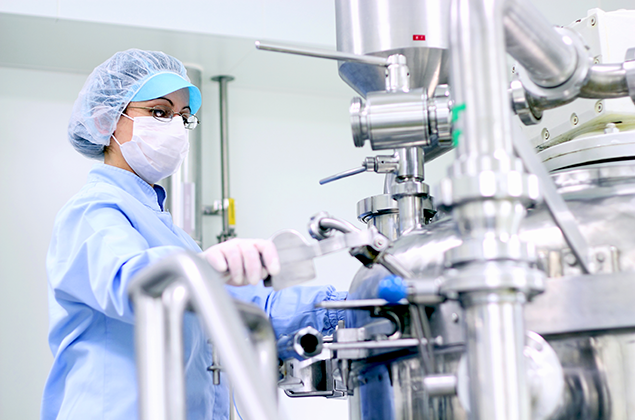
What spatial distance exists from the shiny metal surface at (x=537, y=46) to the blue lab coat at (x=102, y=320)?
509 millimetres

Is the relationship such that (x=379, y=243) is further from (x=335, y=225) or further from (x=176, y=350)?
(x=176, y=350)

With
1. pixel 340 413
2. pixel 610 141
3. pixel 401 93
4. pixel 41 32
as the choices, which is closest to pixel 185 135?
pixel 401 93

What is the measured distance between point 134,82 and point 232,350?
98cm

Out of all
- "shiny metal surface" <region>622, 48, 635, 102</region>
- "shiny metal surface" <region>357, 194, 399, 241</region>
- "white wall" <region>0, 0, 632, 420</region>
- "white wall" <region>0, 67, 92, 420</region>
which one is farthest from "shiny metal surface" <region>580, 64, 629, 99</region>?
"white wall" <region>0, 67, 92, 420</region>

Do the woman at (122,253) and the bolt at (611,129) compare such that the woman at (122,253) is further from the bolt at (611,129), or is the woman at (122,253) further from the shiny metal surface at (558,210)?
the bolt at (611,129)

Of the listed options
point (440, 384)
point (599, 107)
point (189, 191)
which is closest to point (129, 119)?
point (599, 107)

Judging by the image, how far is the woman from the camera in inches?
32.9

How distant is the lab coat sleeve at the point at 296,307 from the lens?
112cm

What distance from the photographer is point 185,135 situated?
1.31 metres

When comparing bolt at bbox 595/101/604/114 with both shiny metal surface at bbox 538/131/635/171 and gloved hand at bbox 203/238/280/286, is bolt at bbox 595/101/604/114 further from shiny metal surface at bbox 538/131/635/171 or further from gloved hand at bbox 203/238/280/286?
gloved hand at bbox 203/238/280/286

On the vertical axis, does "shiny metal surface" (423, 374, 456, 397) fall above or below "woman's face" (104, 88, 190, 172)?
below

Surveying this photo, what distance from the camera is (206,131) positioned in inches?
108

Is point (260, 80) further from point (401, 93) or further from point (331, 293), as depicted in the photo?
point (401, 93)

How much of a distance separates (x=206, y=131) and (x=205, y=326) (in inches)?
93.7
